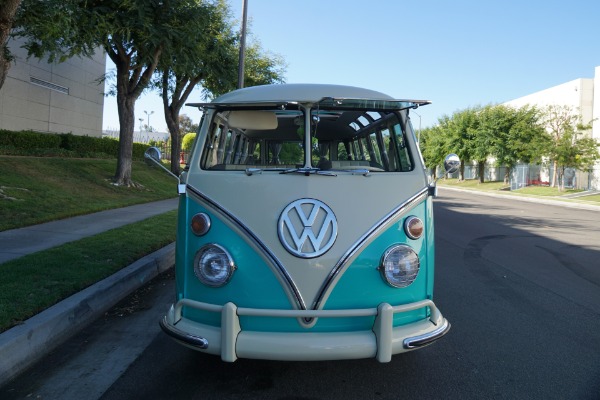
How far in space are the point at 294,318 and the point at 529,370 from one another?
2.10 metres

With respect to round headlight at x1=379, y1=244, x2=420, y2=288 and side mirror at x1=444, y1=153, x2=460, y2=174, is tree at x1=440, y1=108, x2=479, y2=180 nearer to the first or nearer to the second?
side mirror at x1=444, y1=153, x2=460, y2=174

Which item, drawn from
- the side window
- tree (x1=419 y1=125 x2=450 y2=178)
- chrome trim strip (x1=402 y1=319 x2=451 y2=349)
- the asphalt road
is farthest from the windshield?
tree (x1=419 y1=125 x2=450 y2=178)

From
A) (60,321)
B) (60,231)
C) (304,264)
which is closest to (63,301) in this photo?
(60,321)

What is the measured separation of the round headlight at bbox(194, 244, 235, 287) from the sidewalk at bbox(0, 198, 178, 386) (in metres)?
1.64

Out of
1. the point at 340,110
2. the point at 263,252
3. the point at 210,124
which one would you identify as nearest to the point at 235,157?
the point at 210,124

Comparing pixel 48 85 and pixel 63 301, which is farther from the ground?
pixel 48 85

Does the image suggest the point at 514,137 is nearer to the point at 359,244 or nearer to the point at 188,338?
the point at 359,244

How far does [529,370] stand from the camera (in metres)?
3.92

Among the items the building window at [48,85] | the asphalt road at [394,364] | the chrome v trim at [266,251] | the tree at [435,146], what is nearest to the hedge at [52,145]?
the building window at [48,85]

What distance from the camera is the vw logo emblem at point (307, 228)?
3236 mm

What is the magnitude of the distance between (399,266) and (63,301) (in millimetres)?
3364

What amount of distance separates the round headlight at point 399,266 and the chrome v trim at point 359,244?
0.17 metres

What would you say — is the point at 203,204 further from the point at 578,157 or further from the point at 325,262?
the point at 578,157

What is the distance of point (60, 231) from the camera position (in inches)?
348
